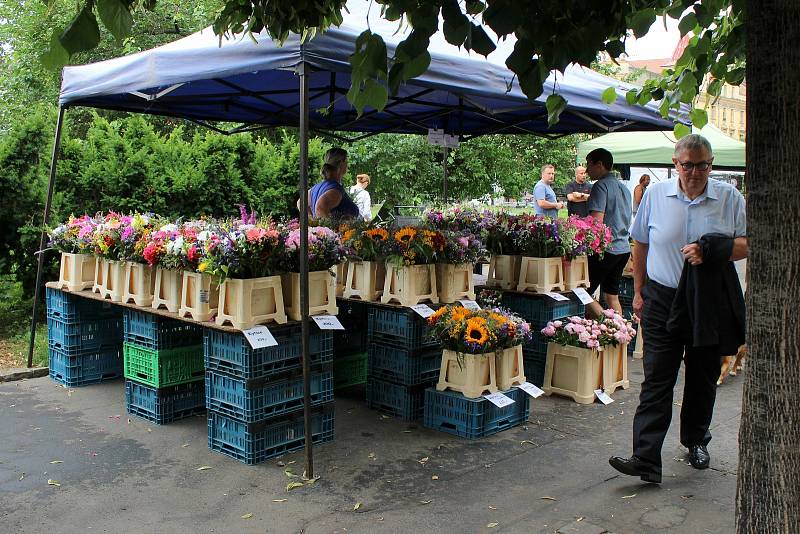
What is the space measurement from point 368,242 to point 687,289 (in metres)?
2.24

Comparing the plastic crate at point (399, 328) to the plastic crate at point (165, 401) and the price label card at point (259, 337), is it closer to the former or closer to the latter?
the price label card at point (259, 337)

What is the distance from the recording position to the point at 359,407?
5645 millimetres

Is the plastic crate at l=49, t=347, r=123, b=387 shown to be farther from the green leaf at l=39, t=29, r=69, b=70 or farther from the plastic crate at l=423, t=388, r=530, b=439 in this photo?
the green leaf at l=39, t=29, r=69, b=70

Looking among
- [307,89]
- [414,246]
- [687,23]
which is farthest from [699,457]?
[307,89]

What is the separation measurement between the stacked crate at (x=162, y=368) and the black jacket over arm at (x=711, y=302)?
3.23 metres

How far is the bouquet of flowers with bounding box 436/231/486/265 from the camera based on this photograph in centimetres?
541

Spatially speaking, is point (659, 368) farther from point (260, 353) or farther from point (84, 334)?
point (84, 334)

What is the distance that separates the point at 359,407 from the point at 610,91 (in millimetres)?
2870

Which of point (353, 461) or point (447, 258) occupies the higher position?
point (447, 258)

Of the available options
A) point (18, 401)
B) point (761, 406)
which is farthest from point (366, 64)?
point (18, 401)

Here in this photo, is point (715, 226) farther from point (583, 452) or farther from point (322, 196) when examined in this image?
point (322, 196)

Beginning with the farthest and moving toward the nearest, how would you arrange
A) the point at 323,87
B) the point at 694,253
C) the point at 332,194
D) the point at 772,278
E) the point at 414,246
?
the point at 323,87, the point at 332,194, the point at 414,246, the point at 694,253, the point at 772,278

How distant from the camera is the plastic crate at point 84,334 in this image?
19.8ft

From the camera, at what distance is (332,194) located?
255 inches
